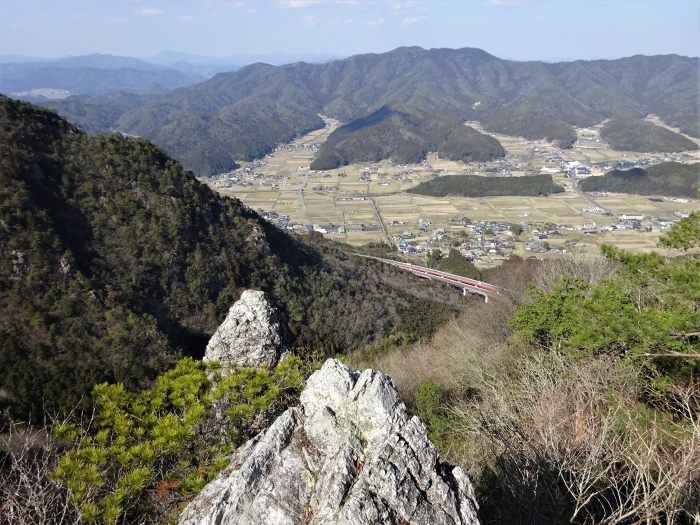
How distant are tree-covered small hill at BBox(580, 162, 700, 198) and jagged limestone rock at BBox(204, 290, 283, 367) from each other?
10782 cm

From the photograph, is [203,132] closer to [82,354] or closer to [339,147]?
[339,147]

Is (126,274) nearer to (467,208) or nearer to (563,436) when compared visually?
(563,436)

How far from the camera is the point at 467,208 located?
93188 mm

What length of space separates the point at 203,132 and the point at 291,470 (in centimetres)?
19784

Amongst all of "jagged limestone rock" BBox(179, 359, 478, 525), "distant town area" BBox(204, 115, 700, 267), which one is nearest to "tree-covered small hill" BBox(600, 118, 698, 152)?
"distant town area" BBox(204, 115, 700, 267)

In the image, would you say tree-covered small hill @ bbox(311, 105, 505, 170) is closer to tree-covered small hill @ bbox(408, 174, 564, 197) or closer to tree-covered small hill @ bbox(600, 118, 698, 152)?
tree-covered small hill @ bbox(600, 118, 698, 152)

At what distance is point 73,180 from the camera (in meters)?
30.7

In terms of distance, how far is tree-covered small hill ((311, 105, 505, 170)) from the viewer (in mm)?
152750

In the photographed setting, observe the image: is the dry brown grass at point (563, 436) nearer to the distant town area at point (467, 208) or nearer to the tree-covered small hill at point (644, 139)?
the distant town area at point (467, 208)

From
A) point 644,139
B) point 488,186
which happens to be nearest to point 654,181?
point 488,186

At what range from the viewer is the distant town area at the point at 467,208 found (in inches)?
2709

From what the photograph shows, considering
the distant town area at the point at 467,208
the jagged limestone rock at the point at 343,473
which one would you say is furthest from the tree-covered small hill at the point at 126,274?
the distant town area at the point at 467,208

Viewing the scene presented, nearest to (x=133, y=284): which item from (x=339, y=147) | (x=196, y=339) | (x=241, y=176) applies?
→ (x=196, y=339)

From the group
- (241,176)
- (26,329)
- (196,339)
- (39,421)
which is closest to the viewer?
(39,421)
